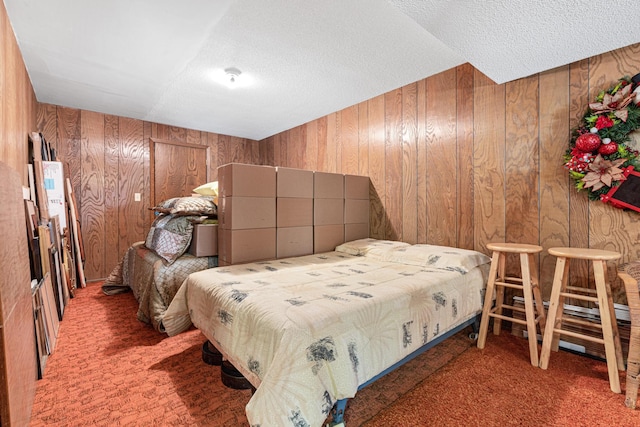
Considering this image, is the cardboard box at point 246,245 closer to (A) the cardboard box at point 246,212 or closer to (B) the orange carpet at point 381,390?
(A) the cardboard box at point 246,212

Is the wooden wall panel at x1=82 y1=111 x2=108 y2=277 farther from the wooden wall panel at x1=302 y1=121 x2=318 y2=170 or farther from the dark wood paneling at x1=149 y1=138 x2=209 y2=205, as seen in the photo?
the wooden wall panel at x1=302 y1=121 x2=318 y2=170

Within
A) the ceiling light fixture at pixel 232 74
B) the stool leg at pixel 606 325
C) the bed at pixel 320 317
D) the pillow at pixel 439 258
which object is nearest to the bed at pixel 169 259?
the bed at pixel 320 317

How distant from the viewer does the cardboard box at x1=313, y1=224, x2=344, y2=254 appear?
268 centimetres

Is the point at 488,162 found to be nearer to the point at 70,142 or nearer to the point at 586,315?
the point at 586,315

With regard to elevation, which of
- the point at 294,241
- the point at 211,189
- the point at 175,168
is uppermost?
the point at 175,168

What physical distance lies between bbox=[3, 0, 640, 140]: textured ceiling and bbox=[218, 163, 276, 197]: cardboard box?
931mm

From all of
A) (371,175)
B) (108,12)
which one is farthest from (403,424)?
(108,12)

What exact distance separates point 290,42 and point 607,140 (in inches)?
86.7

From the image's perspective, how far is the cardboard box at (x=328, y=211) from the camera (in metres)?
2.69

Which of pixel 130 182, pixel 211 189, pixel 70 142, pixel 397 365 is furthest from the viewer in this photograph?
pixel 130 182

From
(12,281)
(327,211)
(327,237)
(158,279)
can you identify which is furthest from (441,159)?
(12,281)

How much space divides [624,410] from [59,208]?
187 inches

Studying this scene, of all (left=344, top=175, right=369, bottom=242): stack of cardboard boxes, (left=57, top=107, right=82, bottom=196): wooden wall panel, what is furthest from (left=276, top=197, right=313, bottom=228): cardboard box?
(left=57, top=107, right=82, bottom=196): wooden wall panel

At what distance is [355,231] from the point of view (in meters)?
3.05
